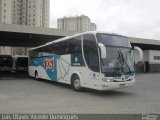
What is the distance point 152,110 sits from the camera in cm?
872

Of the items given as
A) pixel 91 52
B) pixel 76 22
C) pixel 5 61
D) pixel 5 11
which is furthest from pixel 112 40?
pixel 5 11

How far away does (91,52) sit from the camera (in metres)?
12.7

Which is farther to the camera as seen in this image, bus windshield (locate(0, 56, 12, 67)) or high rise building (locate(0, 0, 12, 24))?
high rise building (locate(0, 0, 12, 24))

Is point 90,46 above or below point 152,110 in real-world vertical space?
above

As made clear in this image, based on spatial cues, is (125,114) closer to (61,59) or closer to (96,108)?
(96,108)

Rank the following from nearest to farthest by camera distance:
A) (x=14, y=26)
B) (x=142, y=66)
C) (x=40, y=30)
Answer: (x=14, y=26) < (x=40, y=30) < (x=142, y=66)

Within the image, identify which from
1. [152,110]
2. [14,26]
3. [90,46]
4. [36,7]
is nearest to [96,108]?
[152,110]

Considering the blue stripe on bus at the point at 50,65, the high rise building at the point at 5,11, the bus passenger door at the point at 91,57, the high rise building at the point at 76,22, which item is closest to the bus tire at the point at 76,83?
the bus passenger door at the point at 91,57

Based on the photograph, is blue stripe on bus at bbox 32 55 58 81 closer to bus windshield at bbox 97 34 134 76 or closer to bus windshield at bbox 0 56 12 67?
bus windshield at bbox 97 34 134 76

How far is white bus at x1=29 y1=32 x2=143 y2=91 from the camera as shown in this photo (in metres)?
12.0

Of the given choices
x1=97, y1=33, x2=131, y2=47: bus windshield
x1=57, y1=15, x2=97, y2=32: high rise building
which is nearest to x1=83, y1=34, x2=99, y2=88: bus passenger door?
x1=97, y1=33, x2=131, y2=47: bus windshield

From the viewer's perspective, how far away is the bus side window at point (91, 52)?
12375mm

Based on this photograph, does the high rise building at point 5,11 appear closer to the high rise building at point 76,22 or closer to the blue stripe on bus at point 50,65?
the high rise building at point 76,22

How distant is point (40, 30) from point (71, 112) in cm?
1633
